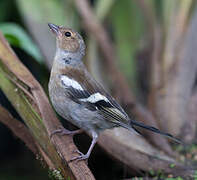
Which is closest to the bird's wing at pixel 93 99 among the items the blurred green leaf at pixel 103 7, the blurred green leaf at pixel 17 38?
the blurred green leaf at pixel 17 38

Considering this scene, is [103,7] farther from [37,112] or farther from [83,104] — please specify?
[37,112]

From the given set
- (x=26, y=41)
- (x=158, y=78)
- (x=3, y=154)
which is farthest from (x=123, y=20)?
(x=3, y=154)

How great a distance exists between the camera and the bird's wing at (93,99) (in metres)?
3.14

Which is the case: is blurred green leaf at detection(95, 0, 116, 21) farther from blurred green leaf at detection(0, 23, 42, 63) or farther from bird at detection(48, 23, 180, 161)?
bird at detection(48, 23, 180, 161)

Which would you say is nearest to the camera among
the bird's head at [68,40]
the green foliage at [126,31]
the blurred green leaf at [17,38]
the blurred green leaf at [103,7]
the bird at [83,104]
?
the bird at [83,104]

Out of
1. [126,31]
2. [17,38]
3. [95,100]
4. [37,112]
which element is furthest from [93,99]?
[126,31]

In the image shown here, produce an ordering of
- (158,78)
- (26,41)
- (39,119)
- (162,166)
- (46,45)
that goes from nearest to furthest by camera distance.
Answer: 1. (39,119)
2. (162,166)
3. (26,41)
4. (46,45)
5. (158,78)

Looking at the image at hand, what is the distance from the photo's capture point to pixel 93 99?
3156mm

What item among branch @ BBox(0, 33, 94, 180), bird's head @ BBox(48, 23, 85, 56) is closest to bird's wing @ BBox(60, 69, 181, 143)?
branch @ BBox(0, 33, 94, 180)

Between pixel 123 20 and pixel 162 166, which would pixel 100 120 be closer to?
pixel 162 166

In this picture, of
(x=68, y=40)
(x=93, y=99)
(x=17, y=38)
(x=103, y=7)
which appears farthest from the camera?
(x=103, y=7)

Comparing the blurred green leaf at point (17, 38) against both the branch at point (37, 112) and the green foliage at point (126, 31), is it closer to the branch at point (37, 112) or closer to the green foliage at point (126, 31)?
the branch at point (37, 112)

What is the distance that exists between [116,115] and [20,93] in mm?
765

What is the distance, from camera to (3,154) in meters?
5.07
